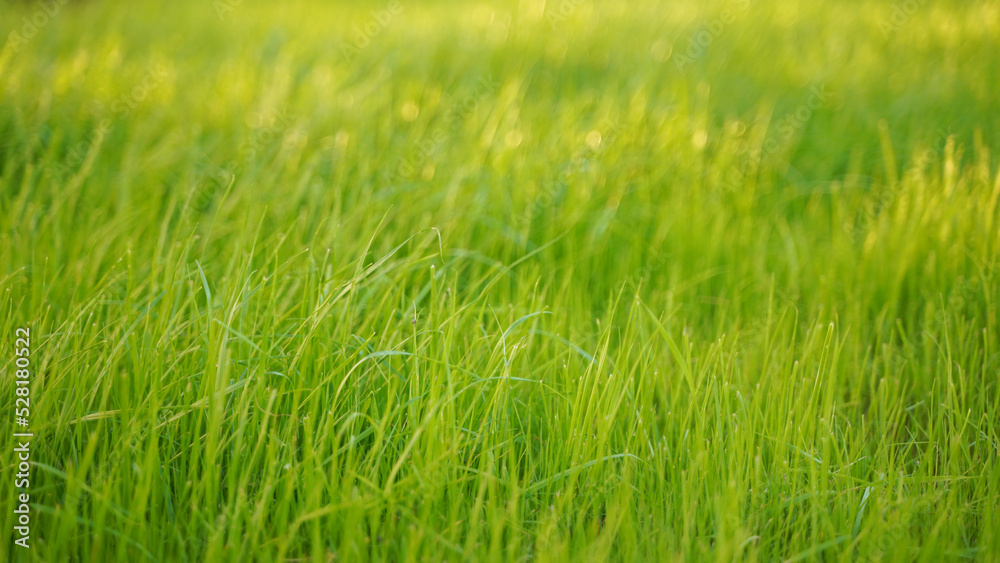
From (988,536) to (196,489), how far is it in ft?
5.36

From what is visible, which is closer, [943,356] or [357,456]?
[357,456]

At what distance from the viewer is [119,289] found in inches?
78.0

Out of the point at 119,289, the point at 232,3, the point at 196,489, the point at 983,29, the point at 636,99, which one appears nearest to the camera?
the point at 196,489

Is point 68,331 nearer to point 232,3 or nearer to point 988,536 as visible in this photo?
point 988,536

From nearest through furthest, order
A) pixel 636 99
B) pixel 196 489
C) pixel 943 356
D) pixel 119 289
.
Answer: pixel 196 489 → pixel 943 356 → pixel 119 289 → pixel 636 99

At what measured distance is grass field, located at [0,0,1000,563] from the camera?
1.33 meters

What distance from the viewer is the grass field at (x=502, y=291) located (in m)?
1.33

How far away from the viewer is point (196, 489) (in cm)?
131

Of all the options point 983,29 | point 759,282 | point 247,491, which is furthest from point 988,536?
point 983,29

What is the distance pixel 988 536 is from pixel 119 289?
234cm

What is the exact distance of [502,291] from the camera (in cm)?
224


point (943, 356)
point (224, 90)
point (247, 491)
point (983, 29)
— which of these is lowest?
point (247, 491)

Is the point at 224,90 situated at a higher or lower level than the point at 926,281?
higher

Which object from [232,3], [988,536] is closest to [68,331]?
[988,536]
